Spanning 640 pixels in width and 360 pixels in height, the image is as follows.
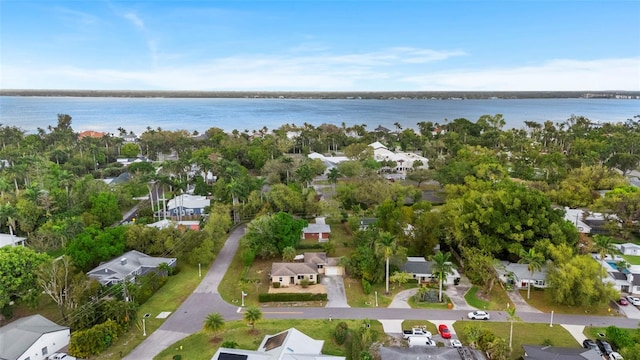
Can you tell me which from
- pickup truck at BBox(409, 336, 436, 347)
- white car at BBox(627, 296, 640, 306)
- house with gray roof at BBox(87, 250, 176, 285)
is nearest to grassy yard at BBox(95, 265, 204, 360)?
house with gray roof at BBox(87, 250, 176, 285)

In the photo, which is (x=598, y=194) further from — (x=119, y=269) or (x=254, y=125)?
(x=254, y=125)

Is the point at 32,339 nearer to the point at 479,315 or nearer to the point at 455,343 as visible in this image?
the point at 455,343

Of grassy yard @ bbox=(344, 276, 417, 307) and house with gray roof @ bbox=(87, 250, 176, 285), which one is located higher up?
house with gray roof @ bbox=(87, 250, 176, 285)

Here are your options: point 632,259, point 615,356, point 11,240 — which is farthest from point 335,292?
point 11,240

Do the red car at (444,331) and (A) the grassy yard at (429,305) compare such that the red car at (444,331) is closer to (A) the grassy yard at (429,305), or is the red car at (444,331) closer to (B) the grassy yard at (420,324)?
(B) the grassy yard at (420,324)

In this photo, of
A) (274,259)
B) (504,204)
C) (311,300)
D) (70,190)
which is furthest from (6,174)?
(504,204)

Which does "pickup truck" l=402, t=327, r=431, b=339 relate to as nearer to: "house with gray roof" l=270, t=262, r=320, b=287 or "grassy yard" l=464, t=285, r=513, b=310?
"grassy yard" l=464, t=285, r=513, b=310
